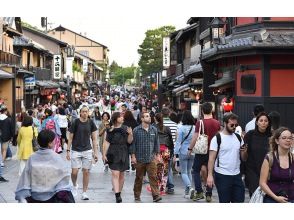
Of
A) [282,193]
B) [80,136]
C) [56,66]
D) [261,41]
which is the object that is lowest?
[282,193]

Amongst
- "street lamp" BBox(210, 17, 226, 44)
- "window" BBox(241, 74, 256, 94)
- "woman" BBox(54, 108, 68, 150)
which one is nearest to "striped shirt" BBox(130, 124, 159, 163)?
"window" BBox(241, 74, 256, 94)

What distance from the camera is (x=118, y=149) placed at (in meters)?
10.3

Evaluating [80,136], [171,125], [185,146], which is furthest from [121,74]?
[80,136]

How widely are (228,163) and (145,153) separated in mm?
2751

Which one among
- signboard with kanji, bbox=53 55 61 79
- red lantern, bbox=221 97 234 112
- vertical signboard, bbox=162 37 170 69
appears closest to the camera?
red lantern, bbox=221 97 234 112

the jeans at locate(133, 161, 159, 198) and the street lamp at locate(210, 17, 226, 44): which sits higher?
the street lamp at locate(210, 17, 226, 44)

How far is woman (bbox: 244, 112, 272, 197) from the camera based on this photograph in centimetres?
767

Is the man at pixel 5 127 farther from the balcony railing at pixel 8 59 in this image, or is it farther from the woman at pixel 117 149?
the balcony railing at pixel 8 59

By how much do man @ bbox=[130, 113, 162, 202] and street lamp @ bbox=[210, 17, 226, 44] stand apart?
10997mm

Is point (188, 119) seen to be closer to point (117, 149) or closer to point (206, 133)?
point (206, 133)

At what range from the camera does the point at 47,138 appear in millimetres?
6418

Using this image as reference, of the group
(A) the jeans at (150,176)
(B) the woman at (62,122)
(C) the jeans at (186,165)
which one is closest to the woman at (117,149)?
(A) the jeans at (150,176)

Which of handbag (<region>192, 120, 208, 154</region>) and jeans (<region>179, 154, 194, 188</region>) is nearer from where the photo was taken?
handbag (<region>192, 120, 208, 154</region>)

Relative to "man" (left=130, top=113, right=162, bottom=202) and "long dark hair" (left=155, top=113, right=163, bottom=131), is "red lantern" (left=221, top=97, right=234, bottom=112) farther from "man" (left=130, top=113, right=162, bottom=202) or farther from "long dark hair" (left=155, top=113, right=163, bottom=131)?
"man" (left=130, top=113, right=162, bottom=202)
